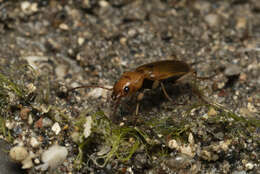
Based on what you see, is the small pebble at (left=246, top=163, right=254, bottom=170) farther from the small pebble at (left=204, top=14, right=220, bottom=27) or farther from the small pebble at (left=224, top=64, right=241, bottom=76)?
the small pebble at (left=204, top=14, right=220, bottom=27)

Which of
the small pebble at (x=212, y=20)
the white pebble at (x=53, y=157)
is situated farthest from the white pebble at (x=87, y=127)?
the small pebble at (x=212, y=20)

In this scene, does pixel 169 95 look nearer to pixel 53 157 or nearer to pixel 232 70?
pixel 232 70

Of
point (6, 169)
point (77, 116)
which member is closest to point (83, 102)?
point (77, 116)

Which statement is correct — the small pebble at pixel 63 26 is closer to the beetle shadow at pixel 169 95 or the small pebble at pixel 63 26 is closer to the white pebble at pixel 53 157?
the beetle shadow at pixel 169 95

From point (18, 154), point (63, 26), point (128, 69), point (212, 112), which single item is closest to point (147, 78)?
point (128, 69)

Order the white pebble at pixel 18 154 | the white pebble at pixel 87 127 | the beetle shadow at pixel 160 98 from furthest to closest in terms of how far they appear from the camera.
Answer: the beetle shadow at pixel 160 98, the white pebble at pixel 87 127, the white pebble at pixel 18 154

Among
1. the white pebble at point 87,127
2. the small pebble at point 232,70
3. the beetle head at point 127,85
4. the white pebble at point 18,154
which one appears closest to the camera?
the white pebble at point 18,154

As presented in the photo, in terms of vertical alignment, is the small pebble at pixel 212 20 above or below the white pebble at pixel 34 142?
above

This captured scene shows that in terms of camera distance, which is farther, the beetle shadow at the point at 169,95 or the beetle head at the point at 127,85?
the beetle shadow at the point at 169,95

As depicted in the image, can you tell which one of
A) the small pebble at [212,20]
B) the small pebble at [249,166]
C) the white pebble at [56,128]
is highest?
the small pebble at [212,20]
